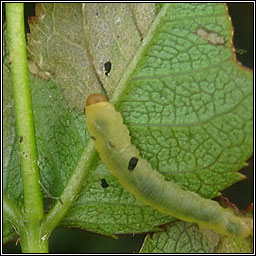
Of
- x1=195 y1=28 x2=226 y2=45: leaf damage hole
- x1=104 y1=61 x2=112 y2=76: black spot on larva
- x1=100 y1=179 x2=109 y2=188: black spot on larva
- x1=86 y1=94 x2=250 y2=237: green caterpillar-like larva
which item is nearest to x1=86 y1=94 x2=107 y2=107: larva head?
x1=86 y1=94 x2=250 y2=237: green caterpillar-like larva

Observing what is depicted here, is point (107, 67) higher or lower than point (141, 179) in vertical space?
higher

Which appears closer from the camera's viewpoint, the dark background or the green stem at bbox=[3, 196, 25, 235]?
the green stem at bbox=[3, 196, 25, 235]

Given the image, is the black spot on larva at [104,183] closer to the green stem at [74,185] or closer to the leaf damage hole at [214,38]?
the green stem at [74,185]

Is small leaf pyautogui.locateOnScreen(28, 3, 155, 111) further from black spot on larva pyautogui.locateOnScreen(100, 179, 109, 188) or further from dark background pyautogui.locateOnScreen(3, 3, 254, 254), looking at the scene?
dark background pyautogui.locateOnScreen(3, 3, 254, 254)

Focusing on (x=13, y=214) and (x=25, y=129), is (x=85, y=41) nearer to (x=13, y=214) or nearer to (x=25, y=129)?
(x=25, y=129)

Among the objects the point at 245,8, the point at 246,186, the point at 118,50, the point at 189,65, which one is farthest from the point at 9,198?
the point at 245,8

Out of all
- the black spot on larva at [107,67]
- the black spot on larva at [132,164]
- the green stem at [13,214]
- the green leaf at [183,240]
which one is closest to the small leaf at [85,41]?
the black spot on larva at [107,67]

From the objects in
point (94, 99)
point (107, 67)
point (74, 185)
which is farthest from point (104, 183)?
point (107, 67)
